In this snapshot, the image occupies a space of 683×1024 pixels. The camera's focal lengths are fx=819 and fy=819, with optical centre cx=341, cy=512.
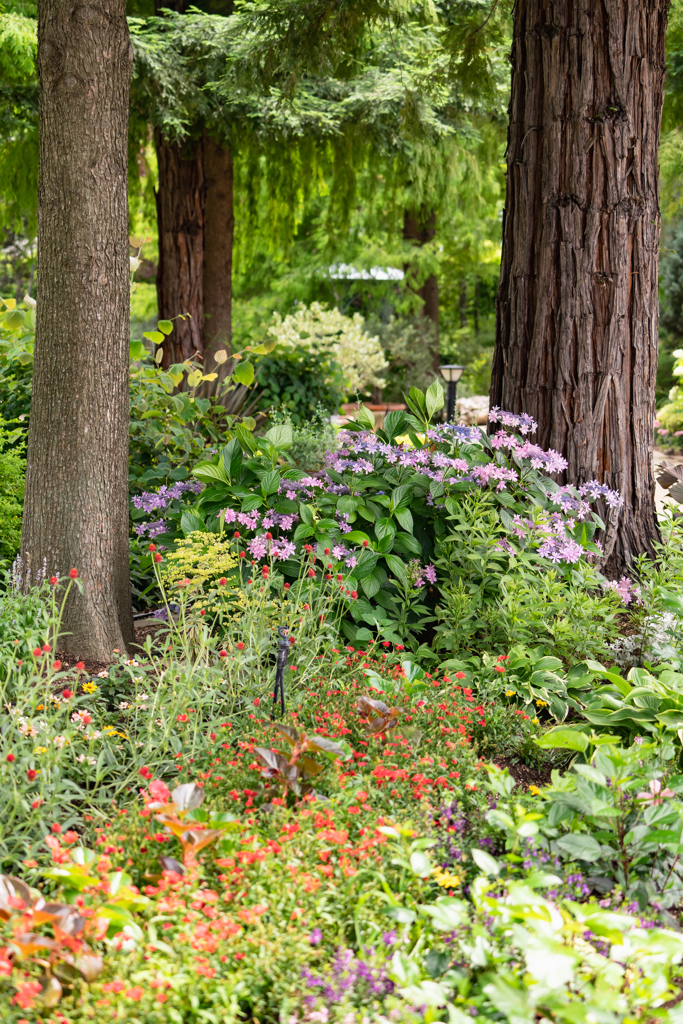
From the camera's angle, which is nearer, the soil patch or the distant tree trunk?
the soil patch

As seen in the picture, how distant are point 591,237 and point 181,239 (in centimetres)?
491

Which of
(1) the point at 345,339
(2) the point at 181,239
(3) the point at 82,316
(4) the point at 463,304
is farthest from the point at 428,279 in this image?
(3) the point at 82,316

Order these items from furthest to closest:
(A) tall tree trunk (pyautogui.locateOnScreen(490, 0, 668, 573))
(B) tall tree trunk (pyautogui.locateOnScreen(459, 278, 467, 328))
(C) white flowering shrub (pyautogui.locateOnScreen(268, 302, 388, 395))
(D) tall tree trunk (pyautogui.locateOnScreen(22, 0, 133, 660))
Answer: (B) tall tree trunk (pyautogui.locateOnScreen(459, 278, 467, 328)) < (C) white flowering shrub (pyautogui.locateOnScreen(268, 302, 388, 395)) < (A) tall tree trunk (pyautogui.locateOnScreen(490, 0, 668, 573)) < (D) tall tree trunk (pyautogui.locateOnScreen(22, 0, 133, 660))

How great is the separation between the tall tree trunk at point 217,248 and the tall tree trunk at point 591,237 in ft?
14.5

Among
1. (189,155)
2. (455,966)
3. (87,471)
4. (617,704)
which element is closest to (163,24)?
(189,155)

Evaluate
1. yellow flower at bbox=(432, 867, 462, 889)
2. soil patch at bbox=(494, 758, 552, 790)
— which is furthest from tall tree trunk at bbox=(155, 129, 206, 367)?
yellow flower at bbox=(432, 867, 462, 889)

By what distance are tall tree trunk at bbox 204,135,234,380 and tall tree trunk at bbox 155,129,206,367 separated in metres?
0.23

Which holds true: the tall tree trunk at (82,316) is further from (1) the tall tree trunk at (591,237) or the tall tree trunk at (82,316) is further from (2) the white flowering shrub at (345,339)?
(2) the white flowering shrub at (345,339)

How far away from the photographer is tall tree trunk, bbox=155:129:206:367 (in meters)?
7.34

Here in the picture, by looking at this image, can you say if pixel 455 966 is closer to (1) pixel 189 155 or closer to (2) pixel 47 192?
(2) pixel 47 192

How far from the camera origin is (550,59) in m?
3.41

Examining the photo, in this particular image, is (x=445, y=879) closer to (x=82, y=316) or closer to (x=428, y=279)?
(x=82, y=316)

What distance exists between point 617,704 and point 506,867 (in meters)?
0.72

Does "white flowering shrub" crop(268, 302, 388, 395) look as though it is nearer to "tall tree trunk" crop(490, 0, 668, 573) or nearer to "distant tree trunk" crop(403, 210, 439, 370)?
"distant tree trunk" crop(403, 210, 439, 370)
